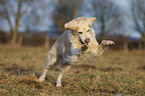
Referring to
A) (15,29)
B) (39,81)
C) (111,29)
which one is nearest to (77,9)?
(111,29)

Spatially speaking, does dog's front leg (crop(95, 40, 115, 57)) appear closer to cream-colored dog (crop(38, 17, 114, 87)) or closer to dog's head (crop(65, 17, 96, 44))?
cream-colored dog (crop(38, 17, 114, 87))

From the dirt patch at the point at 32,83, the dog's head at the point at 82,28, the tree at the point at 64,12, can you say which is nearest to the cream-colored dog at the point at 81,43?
the dog's head at the point at 82,28

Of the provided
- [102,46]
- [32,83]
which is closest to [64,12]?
[32,83]

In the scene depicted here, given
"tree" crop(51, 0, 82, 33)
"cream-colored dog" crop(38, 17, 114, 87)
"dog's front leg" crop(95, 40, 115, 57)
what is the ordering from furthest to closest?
"tree" crop(51, 0, 82, 33), "cream-colored dog" crop(38, 17, 114, 87), "dog's front leg" crop(95, 40, 115, 57)

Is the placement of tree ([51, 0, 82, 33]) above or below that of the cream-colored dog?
above

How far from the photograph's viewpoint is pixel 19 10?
19.0 metres

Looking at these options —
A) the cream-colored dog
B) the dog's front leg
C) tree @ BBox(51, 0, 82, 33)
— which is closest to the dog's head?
the cream-colored dog

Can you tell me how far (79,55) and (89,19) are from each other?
2.45 ft

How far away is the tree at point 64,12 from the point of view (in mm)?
26469

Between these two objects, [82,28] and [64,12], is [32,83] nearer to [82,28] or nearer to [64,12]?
[82,28]

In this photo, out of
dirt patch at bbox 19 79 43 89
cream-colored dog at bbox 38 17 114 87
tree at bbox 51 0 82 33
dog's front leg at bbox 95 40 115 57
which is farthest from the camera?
tree at bbox 51 0 82 33

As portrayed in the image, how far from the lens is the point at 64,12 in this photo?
29.6m

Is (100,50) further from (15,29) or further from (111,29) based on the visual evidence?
(111,29)

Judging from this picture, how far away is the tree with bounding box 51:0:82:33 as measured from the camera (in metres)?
26.5
